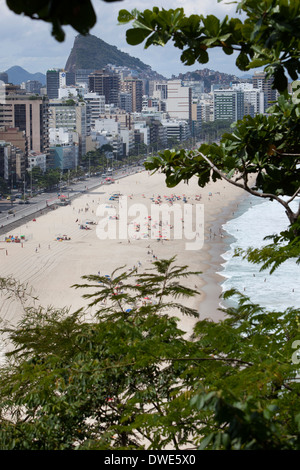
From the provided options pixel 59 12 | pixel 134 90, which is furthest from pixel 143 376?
pixel 134 90

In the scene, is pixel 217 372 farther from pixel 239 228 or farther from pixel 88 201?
pixel 88 201

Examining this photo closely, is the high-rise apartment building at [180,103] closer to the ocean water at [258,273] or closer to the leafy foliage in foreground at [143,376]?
the ocean water at [258,273]

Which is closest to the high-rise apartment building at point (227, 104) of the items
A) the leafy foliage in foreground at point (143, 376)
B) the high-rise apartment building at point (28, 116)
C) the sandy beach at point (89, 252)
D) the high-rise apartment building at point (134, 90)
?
the high-rise apartment building at point (134, 90)

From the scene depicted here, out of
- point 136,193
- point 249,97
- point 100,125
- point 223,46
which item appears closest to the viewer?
point 223,46

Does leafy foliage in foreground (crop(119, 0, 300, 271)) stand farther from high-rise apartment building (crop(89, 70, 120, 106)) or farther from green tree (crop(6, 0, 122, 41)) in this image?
high-rise apartment building (crop(89, 70, 120, 106))

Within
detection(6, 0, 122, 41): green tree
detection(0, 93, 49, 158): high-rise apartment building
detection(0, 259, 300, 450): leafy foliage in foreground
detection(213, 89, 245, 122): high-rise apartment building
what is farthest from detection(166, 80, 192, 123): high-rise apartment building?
detection(6, 0, 122, 41): green tree

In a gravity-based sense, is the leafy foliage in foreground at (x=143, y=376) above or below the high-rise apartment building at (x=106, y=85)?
below

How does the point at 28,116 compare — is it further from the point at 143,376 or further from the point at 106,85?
the point at 106,85

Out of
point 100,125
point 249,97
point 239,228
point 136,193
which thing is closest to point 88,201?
point 136,193
